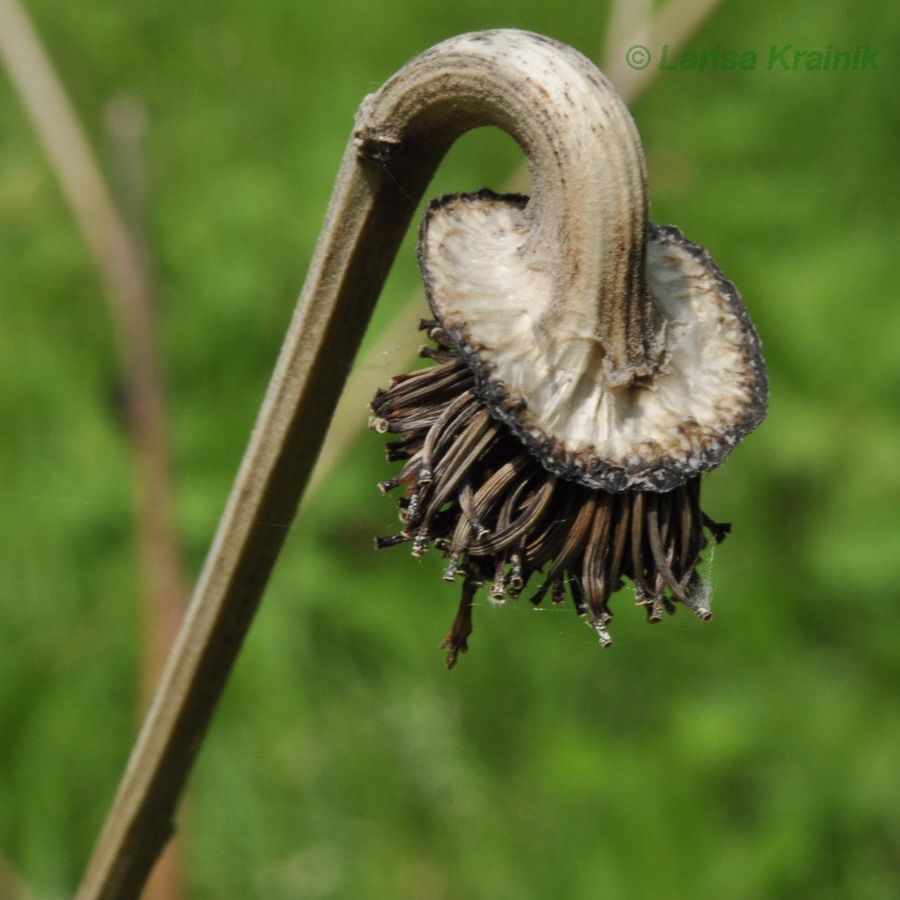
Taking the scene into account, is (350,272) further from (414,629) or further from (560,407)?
(414,629)

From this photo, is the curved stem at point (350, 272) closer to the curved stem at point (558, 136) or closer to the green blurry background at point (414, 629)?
the curved stem at point (558, 136)

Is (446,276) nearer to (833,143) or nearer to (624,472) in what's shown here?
(624,472)

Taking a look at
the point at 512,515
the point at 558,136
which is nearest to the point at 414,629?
the point at 512,515

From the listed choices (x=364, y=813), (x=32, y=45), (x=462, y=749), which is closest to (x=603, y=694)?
(x=462, y=749)

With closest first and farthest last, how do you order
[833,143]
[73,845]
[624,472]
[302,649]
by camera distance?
[624,472] → [73,845] → [302,649] → [833,143]

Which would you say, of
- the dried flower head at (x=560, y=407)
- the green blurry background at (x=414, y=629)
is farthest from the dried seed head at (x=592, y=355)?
the green blurry background at (x=414, y=629)

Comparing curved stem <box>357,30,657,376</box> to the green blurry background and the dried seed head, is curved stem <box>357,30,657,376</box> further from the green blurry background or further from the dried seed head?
the green blurry background
